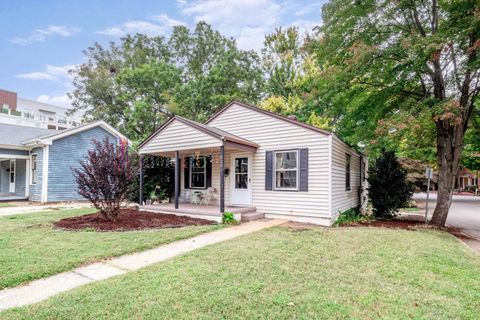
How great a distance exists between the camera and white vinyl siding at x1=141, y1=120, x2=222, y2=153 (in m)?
9.49

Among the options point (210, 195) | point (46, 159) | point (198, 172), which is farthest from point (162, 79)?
point (210, 195)

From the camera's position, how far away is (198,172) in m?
12.2

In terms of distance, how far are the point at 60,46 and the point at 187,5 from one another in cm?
1131

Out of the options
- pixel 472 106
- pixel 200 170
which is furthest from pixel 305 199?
pixel 472 106

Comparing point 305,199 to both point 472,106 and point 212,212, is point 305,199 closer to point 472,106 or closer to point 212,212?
point 212,212

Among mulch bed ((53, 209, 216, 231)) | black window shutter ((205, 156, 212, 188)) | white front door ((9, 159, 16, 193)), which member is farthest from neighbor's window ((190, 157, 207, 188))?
white front door ((9, 159, 16, 193))

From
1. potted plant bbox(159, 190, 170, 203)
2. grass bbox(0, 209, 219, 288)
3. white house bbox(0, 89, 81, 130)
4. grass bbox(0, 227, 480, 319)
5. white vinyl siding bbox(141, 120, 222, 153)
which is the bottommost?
grass bbox(0, 209, 219, 288)

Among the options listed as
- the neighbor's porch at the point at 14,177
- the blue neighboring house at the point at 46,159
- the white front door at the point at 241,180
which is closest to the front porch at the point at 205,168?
the white front door at the point at 241,180

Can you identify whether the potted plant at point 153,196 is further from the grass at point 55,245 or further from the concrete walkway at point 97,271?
the concrete walkway at point 97,271

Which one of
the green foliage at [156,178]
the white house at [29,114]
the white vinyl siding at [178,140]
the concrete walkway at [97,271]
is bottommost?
the concrete walkway at [97,271]

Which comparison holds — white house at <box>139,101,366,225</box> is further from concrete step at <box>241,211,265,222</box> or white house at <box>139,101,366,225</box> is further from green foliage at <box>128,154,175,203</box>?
Answer: green foliage at <box>128,154,175,203</box>

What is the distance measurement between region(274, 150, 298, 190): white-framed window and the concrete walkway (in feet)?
11.0

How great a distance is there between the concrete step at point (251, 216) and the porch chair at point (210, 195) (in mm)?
2212

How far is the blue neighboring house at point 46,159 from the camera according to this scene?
1541cm
